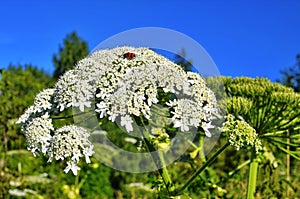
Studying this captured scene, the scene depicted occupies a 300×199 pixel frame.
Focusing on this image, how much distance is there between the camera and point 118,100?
2334 millimetres

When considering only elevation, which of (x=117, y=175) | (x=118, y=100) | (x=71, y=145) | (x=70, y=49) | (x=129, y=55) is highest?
(x=70, y=49)

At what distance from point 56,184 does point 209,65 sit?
5537 millimetres

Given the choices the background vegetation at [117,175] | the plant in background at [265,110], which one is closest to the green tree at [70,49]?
the background vegetation at [117,175]

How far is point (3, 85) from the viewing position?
577 centimetres

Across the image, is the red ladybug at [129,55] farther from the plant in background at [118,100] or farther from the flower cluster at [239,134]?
the flower cluster at [239,134]

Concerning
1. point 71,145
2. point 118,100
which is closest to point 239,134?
point 118,100

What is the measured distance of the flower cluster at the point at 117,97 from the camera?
7.75 feet

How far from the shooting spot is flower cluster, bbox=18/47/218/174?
2.36 meters

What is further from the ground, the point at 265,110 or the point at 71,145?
the point at 265,110

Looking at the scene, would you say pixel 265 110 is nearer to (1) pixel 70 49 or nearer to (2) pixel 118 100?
(2) pixel 118 100

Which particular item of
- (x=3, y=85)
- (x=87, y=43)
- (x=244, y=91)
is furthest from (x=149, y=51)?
(x=87, y=43)

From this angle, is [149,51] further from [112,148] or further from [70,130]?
[112,148]

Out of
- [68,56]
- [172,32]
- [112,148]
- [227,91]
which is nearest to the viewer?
[172,32]

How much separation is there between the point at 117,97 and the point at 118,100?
0.06ft
